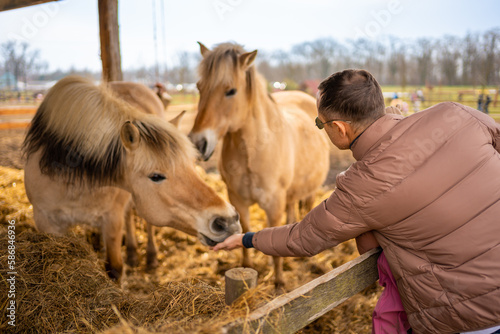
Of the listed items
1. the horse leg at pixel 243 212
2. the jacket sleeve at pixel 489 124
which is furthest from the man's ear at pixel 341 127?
the horse leg at pixel 243 212

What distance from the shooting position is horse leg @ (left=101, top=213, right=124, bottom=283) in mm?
2873

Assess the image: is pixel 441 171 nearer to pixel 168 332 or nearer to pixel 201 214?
pixel 168 332

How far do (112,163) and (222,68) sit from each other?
150cm

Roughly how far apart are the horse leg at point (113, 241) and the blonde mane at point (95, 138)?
60cm

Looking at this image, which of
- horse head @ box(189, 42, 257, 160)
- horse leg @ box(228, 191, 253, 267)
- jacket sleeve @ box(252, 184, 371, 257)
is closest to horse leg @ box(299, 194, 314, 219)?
horse leg @ box(228, 191, 253, 267)

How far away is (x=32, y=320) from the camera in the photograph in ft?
5.67

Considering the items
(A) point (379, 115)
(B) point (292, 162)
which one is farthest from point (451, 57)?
(A) point (379, 115)

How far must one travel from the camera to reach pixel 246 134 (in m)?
3.45

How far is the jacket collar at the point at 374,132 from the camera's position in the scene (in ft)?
4.36

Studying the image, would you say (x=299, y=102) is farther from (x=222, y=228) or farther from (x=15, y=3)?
(x=15, y=3)

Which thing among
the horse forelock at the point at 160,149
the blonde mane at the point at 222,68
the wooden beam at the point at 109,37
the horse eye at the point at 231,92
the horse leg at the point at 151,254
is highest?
the wooden beam at the point at 109,37

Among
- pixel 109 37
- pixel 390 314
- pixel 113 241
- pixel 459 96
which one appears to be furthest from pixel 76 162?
pixel 459 96

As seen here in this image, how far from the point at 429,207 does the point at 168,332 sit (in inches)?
41.6

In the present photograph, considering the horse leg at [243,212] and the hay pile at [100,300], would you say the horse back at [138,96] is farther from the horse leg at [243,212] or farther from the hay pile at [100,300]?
the hay pile at [100,300]
